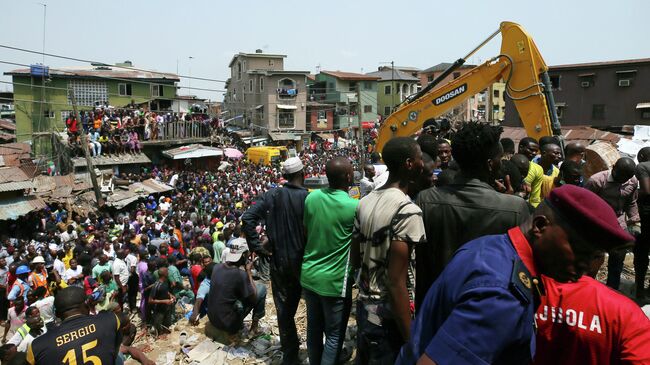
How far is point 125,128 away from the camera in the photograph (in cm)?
2533

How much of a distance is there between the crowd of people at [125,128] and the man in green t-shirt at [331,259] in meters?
20.8

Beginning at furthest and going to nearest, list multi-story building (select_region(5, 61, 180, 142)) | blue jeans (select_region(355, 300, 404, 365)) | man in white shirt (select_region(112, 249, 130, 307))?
1. multi-story building (select_region(5, 61, 180, 142))
2. man in white shirt (select_region(112, 249, 130, 307))
3. blue jeans (select_region(355, 300, 404, 365))

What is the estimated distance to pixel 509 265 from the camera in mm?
1368

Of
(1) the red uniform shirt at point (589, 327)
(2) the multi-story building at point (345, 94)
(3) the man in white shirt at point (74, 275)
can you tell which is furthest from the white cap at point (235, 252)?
(2) the multi-story building at point (345, 94)

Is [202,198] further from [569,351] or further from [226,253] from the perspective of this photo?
[569,351]

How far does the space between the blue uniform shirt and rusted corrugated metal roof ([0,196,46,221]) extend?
17268 mm

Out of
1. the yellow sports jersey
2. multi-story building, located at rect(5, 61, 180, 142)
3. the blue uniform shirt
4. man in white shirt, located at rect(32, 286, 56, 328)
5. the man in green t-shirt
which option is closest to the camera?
the blue uniform shirt

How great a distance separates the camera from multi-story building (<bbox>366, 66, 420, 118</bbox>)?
4872cm

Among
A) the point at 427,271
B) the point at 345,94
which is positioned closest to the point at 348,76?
the point at 345,94

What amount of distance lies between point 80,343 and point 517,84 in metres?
7.88

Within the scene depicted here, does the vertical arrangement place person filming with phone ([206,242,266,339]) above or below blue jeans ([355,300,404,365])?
below

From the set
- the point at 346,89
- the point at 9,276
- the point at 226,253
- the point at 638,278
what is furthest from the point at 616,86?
the point at 9,276

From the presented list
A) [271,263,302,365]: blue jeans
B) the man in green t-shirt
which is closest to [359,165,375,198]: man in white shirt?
[271,263,302,365]: blue jeans

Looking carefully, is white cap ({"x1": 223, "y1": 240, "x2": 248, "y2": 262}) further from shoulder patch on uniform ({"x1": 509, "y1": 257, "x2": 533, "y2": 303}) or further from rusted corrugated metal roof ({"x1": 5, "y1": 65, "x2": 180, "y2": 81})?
rusted corrugated metal roof ({"x1": 5, "y1": 65, "x2": 180, "y2": 81})
